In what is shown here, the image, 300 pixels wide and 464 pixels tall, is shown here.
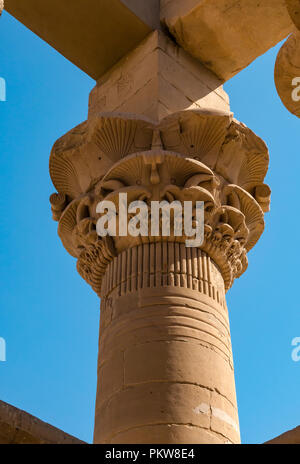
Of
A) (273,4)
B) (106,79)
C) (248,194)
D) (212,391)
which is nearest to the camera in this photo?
(212,391)

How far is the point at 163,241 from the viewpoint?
6555 millimetres

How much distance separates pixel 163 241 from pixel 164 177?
2.15 ft

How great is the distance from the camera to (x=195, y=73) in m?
8.39

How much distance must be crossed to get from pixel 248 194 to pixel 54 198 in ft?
6.84

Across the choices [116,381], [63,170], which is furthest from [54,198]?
[116,381]

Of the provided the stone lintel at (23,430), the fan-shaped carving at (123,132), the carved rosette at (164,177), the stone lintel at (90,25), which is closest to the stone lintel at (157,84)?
the stone lintel at (90,25)

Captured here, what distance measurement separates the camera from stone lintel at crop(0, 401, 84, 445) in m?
3.88

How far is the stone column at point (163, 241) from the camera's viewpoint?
5.61m

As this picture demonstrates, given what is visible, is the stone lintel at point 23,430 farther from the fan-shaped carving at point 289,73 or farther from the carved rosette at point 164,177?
the fan-shaped carving at point 289,73

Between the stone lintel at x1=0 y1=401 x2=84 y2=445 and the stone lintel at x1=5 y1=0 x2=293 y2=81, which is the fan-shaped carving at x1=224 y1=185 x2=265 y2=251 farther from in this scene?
the stone lintel at x1=0 y1=401 x2=84 y2=445

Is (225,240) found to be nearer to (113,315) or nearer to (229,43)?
(113,315)

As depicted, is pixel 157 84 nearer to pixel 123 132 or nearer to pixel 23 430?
pixel 123 132

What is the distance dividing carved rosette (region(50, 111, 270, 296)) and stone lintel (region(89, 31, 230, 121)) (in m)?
0.49

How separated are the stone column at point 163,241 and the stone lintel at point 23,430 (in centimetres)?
144
